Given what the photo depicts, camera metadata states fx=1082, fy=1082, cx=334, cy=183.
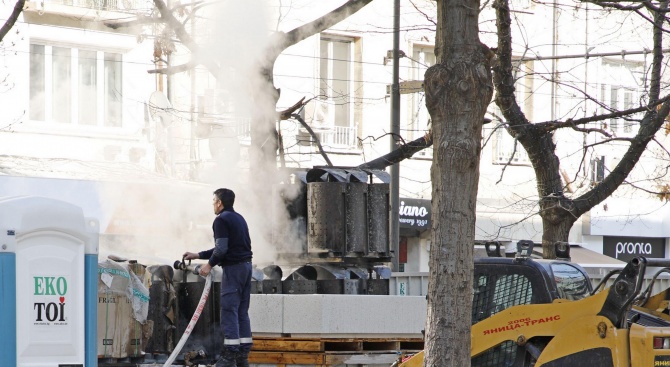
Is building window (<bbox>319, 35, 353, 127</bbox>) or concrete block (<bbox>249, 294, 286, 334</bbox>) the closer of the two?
concrete block (<bbox>249, 294, 286, 334</bbox>)

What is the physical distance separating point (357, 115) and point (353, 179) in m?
13.0

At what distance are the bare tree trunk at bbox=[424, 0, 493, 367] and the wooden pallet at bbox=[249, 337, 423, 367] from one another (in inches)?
90.1

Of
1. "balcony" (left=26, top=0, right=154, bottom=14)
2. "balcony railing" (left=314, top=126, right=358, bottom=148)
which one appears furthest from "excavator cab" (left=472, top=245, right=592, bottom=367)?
"balcony railing" (left=314, top=126, right=358, bottom=148)

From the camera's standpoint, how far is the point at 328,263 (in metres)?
12.0

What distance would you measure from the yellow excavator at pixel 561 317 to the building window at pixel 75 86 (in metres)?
14.4

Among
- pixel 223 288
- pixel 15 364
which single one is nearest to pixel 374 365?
pixel 223 288

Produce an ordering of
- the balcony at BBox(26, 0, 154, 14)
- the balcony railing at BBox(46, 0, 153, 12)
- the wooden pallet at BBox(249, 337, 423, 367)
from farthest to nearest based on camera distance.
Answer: the balcony at BBox(26, 0, 154, 14) < the balcony railing at BBox(46, 0, 153, 12) < the wooden pallet at BBox(249, 337, 423, 367)

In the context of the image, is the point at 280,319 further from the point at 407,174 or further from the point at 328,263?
the point at 407,174

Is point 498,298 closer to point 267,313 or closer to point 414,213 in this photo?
point 267,313

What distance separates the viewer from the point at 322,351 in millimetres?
9555

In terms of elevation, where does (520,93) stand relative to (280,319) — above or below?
above

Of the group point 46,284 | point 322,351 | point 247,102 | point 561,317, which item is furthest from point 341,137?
point 46,284

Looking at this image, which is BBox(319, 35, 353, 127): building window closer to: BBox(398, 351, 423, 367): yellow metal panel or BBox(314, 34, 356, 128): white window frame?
BBox(314, 34, 356, 128): white window frame

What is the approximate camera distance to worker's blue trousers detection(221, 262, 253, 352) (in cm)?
905
